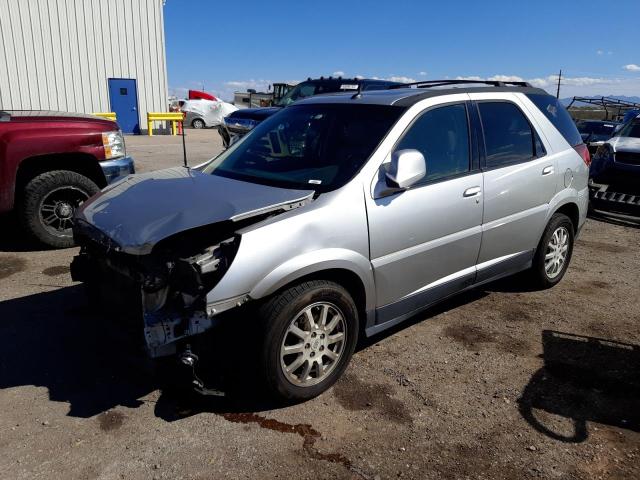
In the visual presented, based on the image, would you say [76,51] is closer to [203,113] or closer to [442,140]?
[203,113]

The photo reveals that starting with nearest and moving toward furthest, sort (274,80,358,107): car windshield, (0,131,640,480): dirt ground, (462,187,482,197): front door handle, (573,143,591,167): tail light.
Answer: (0,131,640,480): dirt ground < (462,187,482,197): front door handle < (573,143,591,167): tail light < (274,80,358,107): car windshield

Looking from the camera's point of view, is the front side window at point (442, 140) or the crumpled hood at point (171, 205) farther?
the front side window at point (442, 140)

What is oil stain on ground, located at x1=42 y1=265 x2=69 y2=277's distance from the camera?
531 centimetres

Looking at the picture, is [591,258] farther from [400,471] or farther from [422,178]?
[400,471]

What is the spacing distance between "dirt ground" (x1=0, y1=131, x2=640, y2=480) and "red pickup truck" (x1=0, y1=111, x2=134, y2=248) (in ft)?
5.17

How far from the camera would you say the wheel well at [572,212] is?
197 inches

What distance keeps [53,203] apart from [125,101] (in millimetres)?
16268

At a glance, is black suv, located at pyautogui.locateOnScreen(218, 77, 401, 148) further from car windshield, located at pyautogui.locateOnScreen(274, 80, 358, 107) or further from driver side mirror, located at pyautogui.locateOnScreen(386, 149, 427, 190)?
driver side mirror, located at pyautogui.locateOnScreen(386, 149, 427, 190)

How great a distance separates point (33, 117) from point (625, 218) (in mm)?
8576

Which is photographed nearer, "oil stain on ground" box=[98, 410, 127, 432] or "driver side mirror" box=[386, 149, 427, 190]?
"oil stain on ground" box=[98, 410, 127, 432]

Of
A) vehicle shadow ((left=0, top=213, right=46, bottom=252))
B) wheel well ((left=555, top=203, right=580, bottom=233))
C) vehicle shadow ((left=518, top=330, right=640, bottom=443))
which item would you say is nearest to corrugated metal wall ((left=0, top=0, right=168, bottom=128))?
vehicle shadow ((left=0, top=213, right=46, bottom=252))

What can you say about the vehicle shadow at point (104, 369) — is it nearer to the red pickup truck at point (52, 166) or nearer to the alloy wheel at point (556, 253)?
the red pickup truck at point (52, 166)

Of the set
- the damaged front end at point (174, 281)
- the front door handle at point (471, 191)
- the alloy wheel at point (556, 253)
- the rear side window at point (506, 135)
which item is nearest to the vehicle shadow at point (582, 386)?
the alloy wheel at point (556, 253)

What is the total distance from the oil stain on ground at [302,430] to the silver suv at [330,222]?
0.56ft
